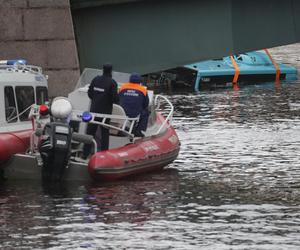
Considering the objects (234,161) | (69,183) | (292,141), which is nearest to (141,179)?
(69,183)

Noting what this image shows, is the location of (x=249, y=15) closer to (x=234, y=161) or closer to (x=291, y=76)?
(x=234, y=161)

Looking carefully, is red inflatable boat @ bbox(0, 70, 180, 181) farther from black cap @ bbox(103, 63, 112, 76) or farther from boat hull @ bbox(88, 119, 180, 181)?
black cap @ bbox(103, 63, 112, 76)

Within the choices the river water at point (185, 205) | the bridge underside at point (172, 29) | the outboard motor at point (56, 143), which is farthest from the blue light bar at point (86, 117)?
the bridge underside at point (172, 29)

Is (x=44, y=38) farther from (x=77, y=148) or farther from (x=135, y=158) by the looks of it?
(x=135, y=158)

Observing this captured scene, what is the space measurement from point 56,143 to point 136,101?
2748 mm

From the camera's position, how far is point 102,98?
23609 mm

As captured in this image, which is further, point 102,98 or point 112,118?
point 102,98

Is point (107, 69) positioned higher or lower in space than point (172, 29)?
higher

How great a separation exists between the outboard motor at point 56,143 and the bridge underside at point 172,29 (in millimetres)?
9301

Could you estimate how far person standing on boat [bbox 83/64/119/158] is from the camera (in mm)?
23484

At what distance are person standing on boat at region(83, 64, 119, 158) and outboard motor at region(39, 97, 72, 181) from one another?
1101 millimetres

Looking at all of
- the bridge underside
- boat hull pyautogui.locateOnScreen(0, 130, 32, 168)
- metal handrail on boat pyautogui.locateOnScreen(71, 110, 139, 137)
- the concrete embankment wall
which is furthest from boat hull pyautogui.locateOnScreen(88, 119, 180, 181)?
the bridge underside

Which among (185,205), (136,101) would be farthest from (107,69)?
(185,205)

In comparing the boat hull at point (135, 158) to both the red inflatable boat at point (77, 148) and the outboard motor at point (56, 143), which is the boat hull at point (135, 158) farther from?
the outboard motor at point (56, 143)
